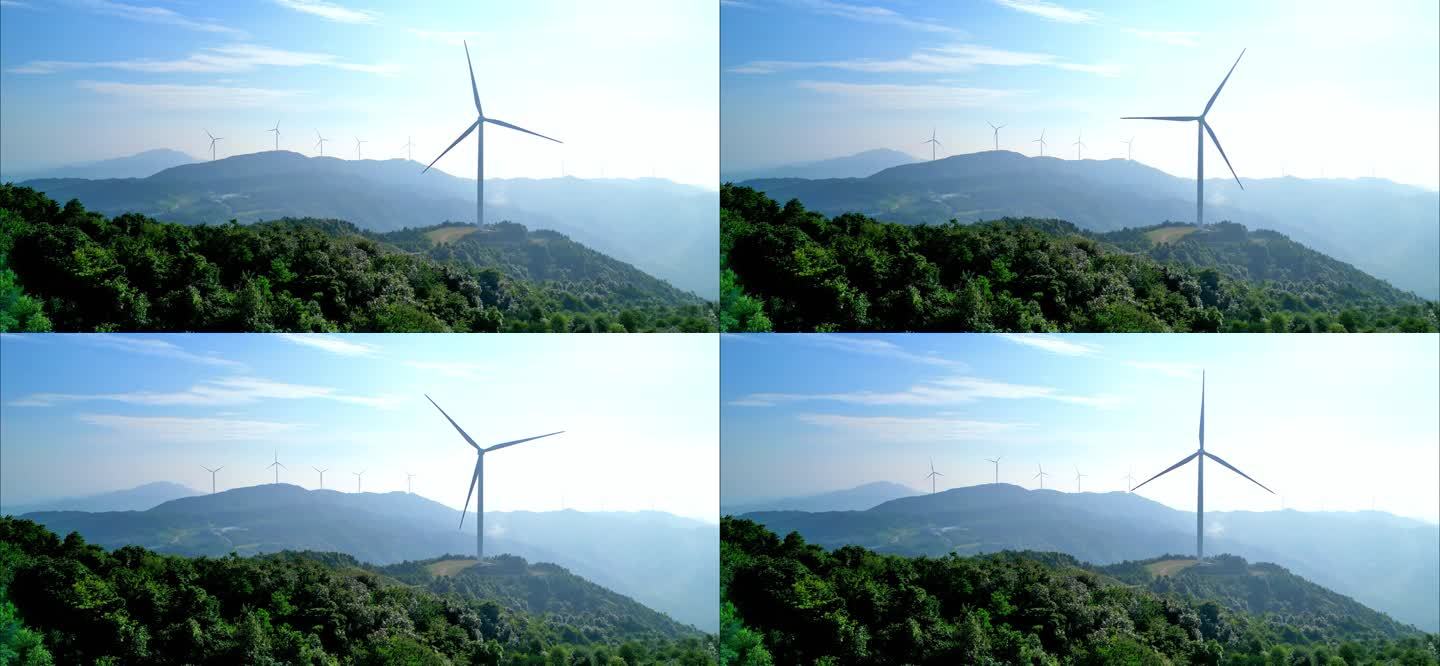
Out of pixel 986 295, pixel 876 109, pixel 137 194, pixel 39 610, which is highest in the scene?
pixel 876 109

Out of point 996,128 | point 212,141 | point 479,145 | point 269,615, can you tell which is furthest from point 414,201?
point 996,128

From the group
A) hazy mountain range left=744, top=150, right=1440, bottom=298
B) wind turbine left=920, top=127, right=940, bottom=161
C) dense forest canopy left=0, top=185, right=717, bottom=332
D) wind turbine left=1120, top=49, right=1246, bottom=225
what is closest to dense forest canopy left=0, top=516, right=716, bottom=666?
dense forest canopy left=0, top=185, right=717, bottom=332

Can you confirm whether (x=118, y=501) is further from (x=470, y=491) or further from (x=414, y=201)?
(x=414, y=201)

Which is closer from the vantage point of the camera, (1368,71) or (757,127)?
(757,127)

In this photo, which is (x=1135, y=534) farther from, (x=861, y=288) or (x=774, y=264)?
(x=774, y=264)

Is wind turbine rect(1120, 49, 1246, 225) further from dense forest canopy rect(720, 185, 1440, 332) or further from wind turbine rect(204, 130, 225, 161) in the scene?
wind turbine rect(204, 130, 225, 161)

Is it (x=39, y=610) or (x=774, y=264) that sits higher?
(x=774, y=264)

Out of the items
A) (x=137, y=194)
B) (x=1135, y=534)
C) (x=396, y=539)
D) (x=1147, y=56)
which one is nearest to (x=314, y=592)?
(x=396, y=539)
